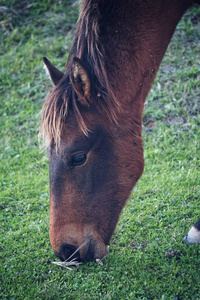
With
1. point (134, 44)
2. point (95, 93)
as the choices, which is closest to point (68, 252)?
point (95, 93)

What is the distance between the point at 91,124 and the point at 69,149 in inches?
10.2

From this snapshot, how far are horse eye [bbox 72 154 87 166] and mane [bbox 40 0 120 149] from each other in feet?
0.55

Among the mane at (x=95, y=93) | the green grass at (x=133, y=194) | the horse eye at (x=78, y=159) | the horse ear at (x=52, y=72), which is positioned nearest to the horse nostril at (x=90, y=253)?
the green grass at (x=133, y=194)

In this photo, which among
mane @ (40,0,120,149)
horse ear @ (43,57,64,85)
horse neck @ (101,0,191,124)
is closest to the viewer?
mane @ (40,0,120,149)

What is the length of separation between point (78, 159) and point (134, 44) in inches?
41.7

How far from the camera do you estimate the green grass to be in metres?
2.68

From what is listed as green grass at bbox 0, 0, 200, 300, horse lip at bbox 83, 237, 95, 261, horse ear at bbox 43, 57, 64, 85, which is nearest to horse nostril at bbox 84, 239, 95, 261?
horse lip at bbox 83, 237, 95, 261

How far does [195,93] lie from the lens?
206 inches

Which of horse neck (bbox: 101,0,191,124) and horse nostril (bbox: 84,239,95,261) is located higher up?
horse neck (bbox: 101,0,191,124)

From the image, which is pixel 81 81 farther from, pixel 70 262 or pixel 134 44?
pixel 70 262

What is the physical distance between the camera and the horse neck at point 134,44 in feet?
8.69

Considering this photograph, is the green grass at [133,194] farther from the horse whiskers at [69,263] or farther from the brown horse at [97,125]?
the brown horse at [97,125]

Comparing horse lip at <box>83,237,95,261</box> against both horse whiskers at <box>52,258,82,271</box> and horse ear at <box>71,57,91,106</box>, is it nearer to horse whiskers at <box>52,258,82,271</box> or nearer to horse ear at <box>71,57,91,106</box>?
horse whiskers at <box>52,258,82,271</box>

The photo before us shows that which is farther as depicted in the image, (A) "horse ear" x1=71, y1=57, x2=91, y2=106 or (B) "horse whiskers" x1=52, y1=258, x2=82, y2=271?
(B) "horse whiskers" x1=52, y1=258, x2=82, y2=271
